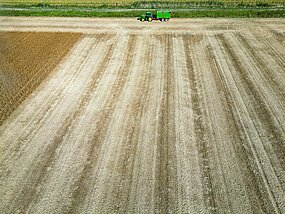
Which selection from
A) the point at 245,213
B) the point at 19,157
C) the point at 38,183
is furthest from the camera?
the point at 19,157

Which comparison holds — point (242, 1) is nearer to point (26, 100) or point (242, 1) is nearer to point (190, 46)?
point (190, 46)

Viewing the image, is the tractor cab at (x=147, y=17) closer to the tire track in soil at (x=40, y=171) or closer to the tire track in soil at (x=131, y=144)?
the tire track in soil at (x=131, y=144)

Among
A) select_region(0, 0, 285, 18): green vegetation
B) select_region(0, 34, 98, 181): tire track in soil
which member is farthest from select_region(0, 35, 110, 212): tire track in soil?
select_region(0, 0, 285, 18): green vegetation

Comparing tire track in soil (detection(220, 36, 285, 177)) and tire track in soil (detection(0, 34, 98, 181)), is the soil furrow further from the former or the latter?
tire track in soil (detection(0, 34, 98, 181))

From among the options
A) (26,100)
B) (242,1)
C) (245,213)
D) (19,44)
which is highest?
(242,1)

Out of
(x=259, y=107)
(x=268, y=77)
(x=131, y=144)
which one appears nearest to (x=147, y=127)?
(x=131, y=144)

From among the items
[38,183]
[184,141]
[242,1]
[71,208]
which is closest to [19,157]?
[38,183]

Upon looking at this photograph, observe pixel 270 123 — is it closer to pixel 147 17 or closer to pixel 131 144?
pixel 131 144

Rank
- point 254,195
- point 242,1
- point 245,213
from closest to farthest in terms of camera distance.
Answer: point 245,213, point 254,195, point 242,1
